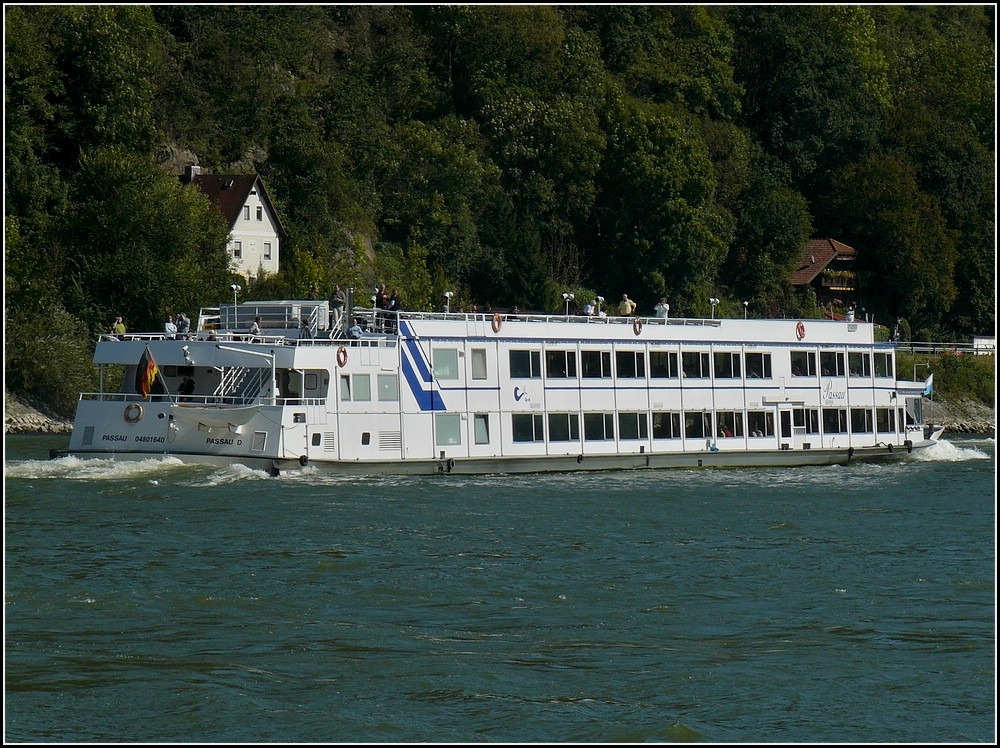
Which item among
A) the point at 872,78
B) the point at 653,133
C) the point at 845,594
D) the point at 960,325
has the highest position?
the point at 872,78

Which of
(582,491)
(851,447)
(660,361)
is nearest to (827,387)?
(851,447)

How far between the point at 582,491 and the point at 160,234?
3249 cm

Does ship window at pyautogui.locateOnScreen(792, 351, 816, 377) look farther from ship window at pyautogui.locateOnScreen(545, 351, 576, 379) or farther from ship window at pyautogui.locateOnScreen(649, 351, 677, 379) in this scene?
ship window at pyautogui.locateOnScreen(545, 351, 576, 379)

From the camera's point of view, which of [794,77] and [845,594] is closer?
[845,594]

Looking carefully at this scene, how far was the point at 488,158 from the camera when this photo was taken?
86312 millimetres

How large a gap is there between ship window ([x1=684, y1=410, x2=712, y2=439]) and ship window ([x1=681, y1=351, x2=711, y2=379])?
110cm

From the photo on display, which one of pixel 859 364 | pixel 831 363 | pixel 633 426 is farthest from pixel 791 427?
pixel 633 426

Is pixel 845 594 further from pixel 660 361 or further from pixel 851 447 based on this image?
pixel 851 447

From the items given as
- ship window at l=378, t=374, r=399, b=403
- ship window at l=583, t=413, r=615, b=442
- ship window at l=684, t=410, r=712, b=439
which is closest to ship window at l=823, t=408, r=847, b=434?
ship window at l=684, t=410, r=712, b=439

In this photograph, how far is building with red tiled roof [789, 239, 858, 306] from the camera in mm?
96250

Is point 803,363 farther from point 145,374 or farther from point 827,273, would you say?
point 827,273

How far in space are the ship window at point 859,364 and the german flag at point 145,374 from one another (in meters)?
21.3

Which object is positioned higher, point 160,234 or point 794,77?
point 794,77

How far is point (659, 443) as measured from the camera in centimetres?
4678
